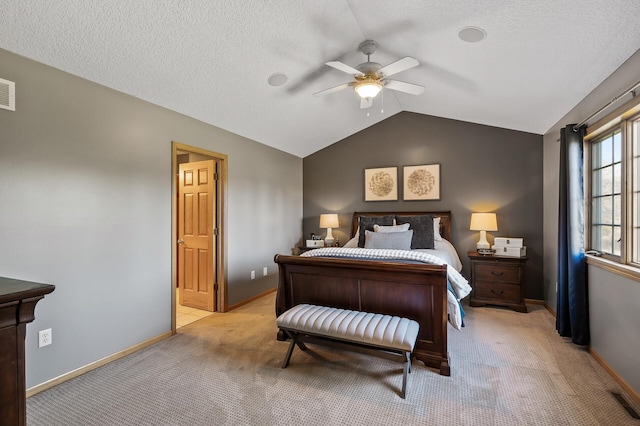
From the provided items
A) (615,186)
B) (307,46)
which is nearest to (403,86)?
(307,46)

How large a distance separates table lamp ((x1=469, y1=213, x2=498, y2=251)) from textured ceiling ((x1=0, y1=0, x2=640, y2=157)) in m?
1.35

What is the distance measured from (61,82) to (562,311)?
479cm

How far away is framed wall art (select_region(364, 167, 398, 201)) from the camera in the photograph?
5043mm

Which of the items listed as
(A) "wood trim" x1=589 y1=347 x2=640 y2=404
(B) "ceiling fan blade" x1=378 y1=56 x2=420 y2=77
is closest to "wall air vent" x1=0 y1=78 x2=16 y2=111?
(B) "ceiling fan blade" x1=378 y1=56 x2=420 y2=77

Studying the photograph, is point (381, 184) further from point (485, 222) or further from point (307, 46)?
point (307, 46)

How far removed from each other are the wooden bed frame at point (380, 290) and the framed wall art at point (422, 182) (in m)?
2.66

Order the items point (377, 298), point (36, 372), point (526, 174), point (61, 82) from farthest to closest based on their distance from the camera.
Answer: point (526, 174) < point (377, 298) < point (61, 82) < point (36, 372)

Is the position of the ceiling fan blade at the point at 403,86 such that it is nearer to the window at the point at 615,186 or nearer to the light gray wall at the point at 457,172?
the window at the point at 615,186

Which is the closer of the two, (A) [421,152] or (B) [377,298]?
(B) [377,298]

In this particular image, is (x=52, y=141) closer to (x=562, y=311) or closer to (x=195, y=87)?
(x=195, y=87)

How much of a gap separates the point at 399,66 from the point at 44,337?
11.1 feet

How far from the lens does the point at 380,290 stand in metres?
2.59

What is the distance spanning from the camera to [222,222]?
3916mm

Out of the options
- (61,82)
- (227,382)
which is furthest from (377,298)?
(61,82)
